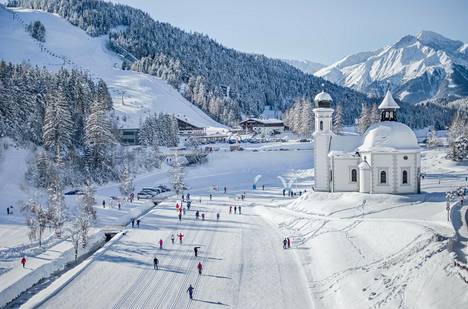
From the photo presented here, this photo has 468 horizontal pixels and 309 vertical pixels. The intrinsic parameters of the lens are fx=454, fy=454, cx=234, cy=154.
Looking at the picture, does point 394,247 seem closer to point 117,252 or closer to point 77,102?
point 117,252

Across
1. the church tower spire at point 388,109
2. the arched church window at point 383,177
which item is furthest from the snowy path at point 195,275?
the church tower spire at point 388,109

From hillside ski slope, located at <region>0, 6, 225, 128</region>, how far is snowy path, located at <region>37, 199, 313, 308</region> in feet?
208

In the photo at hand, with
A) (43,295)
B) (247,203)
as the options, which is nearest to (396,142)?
(247,203)

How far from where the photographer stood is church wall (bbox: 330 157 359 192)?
45938 millimetres

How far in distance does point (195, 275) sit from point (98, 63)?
155405 millimetres

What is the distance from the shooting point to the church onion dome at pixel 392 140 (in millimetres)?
42531

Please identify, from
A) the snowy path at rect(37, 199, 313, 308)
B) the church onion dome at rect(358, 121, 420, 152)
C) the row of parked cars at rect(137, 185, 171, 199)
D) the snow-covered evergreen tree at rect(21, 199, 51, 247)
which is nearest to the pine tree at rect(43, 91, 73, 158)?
the row of parked cars at rect(137, 185, 171, 199)

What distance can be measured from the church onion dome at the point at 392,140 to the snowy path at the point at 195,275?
43.2 feet

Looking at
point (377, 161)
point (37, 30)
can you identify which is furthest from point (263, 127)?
point (37, 30)

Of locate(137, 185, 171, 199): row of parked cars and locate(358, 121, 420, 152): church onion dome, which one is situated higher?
locate(358, 121, 420, 152): church onion dome

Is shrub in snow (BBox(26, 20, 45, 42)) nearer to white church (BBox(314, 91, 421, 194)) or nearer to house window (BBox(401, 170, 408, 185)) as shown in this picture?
white church (BBox(314, 91, 421, 194))

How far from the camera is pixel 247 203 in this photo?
2100 inches

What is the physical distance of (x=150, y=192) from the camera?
59.1 m

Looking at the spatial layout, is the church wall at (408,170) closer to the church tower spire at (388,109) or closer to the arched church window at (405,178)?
the arched church window at (405,178)
